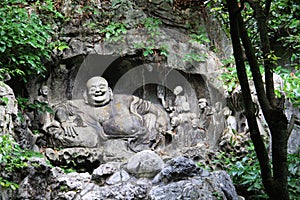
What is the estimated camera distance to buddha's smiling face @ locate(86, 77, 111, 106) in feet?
23.2

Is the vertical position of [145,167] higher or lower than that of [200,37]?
lower

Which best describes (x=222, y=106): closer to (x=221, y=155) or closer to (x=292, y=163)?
(x=221, y=155)

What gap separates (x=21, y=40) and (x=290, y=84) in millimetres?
4385

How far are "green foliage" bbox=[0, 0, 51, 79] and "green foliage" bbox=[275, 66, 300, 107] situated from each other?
3.67 m

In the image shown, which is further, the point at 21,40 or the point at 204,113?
the point at 204,113

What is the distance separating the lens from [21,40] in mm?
6074

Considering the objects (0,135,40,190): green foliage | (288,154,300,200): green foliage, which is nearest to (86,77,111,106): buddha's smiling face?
(0,135,40,190): green foliage

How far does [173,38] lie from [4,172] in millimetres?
4164

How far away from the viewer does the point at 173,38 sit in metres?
7.50

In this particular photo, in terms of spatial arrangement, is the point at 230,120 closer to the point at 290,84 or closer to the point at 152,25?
the point at 290,84

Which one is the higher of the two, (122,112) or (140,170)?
(122,112)

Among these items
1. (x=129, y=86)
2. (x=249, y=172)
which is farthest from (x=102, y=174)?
(x=129, y=86)

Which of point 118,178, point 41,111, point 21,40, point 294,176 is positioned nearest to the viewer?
point 118,178

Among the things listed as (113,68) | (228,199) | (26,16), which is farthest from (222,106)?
(26,16)
